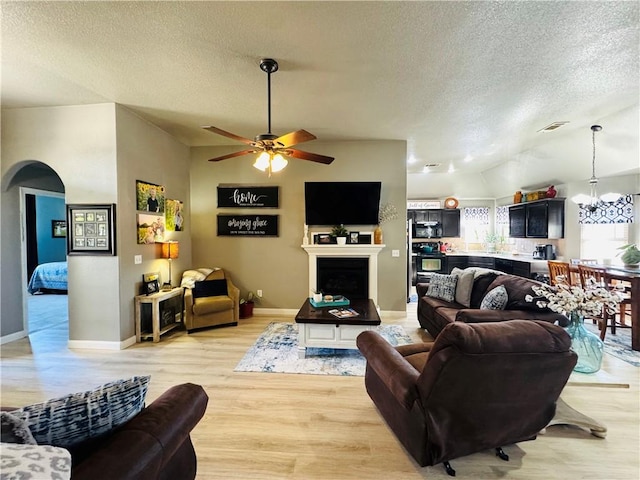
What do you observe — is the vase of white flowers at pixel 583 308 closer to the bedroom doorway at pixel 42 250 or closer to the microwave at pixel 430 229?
the bedroom doorway at pixel 42 250

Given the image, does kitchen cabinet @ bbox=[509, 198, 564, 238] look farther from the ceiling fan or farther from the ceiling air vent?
the ceiling fan

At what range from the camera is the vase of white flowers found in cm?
234

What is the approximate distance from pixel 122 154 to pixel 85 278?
1.65m

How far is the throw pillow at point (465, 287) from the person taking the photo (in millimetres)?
3922

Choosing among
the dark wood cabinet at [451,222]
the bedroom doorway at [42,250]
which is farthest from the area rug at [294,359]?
the dark wood cabinet at [451,222]

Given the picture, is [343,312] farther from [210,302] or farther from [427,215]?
[427,215]

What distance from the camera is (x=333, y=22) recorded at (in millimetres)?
2176

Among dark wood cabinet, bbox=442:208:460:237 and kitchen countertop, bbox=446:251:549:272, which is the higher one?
dark wood cabinet, bbox=442:208:460:237

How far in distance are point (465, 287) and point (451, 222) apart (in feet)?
16.9

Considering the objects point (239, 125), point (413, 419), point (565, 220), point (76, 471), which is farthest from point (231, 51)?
point (565, 220)

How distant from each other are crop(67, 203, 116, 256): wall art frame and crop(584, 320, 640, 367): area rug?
632cm

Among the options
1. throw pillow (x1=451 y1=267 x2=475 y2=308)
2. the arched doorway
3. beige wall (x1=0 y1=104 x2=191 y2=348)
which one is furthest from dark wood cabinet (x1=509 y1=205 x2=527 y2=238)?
the arched doorway

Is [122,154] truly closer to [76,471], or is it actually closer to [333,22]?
[333,22]

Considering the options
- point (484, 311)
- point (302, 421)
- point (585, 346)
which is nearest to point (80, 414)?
point (302, 421)
